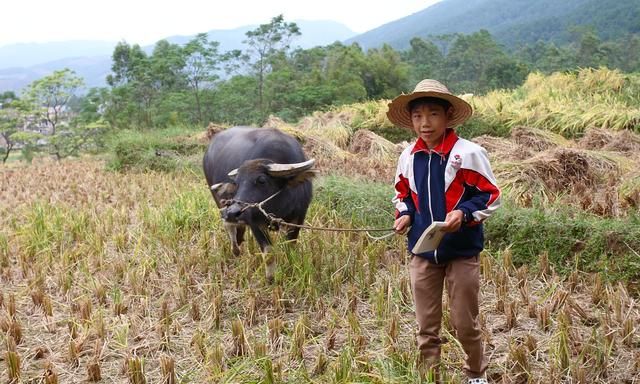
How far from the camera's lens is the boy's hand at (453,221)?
1.94 meters

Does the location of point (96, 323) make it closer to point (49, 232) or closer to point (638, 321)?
Result: point (49, 232)

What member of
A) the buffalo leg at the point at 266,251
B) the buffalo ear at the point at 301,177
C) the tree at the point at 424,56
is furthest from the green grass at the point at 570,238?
the tree at the point at 424,56

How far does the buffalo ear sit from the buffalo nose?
475 mm

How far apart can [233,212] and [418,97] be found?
1.49m

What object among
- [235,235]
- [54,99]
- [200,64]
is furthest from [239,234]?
[54,99]

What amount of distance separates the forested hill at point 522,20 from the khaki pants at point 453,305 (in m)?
19.7

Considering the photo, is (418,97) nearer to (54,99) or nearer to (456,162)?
(456,162)

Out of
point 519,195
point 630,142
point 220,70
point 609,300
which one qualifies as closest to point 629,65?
point 220,70

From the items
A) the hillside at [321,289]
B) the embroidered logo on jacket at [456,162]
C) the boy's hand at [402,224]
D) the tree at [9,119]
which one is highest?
the embroidered logo on jacket at [456,162]

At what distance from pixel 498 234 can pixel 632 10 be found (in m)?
51.2

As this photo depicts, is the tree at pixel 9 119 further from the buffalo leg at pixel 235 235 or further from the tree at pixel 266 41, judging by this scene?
the buffalo leg at pixel 235 235

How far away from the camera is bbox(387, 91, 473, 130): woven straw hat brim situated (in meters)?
2.06

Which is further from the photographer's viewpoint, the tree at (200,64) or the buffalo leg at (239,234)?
the tree at (200,64)

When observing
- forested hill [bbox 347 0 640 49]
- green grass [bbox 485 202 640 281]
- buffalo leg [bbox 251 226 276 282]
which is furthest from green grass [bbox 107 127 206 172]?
forested hill [bbox 347 0 640 49]
